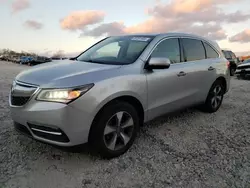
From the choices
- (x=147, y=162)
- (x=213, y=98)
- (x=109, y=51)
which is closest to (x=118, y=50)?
(x=109, y=51)

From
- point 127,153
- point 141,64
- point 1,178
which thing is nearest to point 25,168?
point 1,178

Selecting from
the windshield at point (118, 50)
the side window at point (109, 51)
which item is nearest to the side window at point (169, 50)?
the windshield at point (118, 50)

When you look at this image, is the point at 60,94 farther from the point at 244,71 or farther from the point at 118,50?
the point at 244,71

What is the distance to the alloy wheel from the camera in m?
2.87

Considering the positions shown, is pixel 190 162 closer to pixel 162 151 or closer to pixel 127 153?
pixel 162 151

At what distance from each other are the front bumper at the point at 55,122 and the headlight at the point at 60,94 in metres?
0.05

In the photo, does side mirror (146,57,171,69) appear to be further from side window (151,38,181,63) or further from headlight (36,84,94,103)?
headlight (36,84,94,103)

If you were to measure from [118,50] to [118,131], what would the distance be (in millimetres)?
1415

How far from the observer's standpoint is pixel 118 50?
3748mm

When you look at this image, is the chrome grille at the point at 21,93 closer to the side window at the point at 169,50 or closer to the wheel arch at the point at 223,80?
the side window at the point at 169,50

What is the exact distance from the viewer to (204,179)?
2586 millimetres

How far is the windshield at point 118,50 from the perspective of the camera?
338 cm

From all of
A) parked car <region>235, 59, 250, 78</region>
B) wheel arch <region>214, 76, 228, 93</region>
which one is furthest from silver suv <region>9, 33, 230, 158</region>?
parked car <region>235, 59, 250, 78</region>

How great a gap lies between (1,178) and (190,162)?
221 cm
